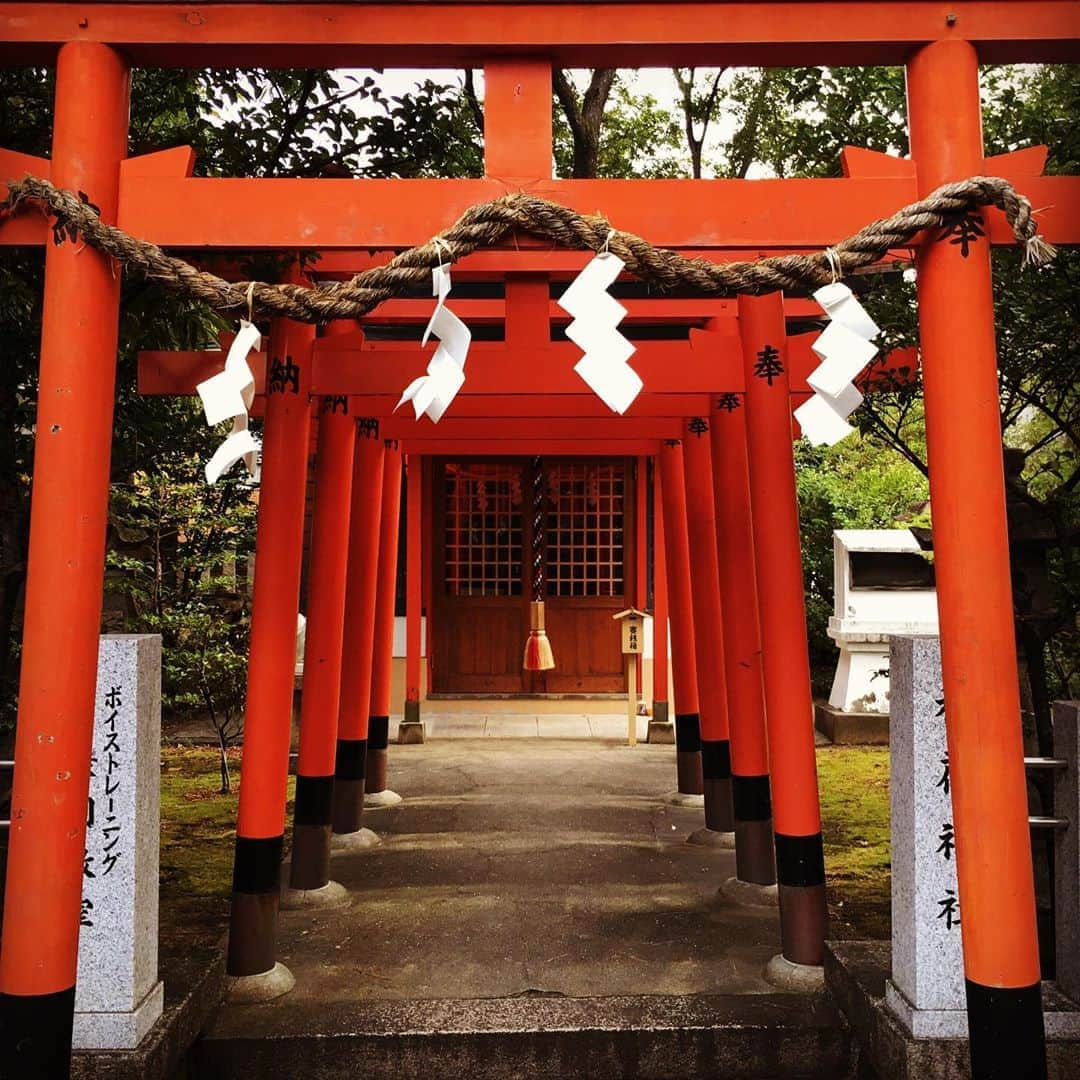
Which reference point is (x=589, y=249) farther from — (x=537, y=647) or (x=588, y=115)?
(x=537, y=647)

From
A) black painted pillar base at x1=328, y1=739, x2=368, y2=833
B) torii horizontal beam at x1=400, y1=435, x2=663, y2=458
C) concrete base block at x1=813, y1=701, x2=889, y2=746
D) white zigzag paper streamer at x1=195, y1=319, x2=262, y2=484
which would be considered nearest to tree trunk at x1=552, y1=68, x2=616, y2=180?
torii horizontal beam at x1=400, y1=435, x2=663, y2=458

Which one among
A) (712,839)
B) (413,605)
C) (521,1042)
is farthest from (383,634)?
(521,1042)

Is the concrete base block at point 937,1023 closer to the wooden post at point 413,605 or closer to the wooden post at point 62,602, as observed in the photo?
the wooden post at point 62,602

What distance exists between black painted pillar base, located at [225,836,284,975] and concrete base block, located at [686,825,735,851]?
11.7 feet

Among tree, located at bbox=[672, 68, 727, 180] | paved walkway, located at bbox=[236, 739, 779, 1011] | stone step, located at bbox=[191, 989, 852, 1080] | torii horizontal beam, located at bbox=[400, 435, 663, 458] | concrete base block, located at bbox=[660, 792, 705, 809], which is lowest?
stone step, located at bbox=[191, 989, 852, 1080]

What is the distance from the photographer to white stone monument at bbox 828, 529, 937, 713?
11.3 m

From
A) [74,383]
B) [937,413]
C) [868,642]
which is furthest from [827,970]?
[868,642]

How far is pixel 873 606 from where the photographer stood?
37.2 ft

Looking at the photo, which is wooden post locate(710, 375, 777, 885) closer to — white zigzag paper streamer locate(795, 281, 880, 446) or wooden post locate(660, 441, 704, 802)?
wooden post locate(660, 441, 704, 802)

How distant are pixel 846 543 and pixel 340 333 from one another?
787cm

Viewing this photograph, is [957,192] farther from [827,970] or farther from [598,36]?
[827,970]

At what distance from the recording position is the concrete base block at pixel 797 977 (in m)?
4.31

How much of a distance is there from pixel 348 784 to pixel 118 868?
152 inches

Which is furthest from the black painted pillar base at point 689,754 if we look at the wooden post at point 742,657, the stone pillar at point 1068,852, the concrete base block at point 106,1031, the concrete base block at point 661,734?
the concrete base block at point 106,1031
